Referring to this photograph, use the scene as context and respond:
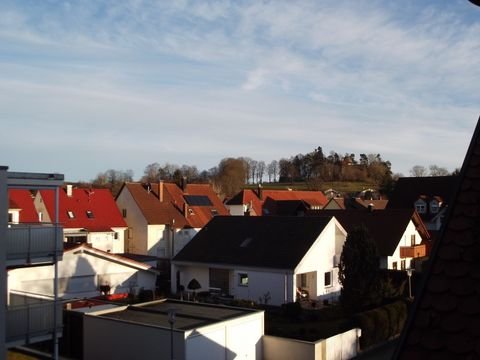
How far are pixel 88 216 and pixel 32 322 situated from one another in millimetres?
31465

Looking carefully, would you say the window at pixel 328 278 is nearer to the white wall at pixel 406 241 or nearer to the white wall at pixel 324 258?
the white wall at pixel 324 258

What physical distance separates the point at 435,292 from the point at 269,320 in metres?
22.3

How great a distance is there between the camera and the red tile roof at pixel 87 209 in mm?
44062

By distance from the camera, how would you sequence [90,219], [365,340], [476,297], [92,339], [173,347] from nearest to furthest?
[476,297] → [173,347] → [92,339] → [365,340] → [90,219]

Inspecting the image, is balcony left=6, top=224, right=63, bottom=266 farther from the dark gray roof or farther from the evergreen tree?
the dark gray roof

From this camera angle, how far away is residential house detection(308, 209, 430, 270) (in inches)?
1399

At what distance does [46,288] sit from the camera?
25828 mm

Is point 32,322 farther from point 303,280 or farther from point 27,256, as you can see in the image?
point 303,280

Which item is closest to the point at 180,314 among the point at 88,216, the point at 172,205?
the point at 88,216

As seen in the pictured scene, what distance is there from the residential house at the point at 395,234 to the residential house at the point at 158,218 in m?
15.0

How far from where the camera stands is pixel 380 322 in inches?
880

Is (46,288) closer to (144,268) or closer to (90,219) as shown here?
(144,268)

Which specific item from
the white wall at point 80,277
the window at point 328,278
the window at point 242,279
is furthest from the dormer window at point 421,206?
the white wall at point 80,277

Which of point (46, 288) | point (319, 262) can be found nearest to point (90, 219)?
point (46, 288)
